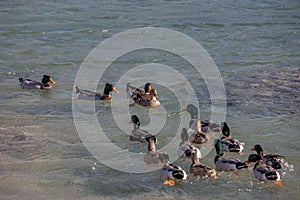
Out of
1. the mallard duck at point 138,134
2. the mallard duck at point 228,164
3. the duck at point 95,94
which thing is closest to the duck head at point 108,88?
the duck at point 95,94

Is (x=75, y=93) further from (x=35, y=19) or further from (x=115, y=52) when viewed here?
(x=35, y=19)

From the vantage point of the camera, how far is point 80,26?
17875mm

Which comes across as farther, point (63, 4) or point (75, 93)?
point (63, 4)

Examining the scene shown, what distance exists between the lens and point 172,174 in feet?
25.7

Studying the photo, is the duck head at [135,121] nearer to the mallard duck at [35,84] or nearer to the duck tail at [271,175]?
the duck tail at [271,175]

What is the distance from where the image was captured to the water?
7934 millimetres

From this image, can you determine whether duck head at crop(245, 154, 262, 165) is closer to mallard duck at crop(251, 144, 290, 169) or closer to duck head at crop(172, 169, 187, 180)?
mallard duck at crop(251, 144, 290, 169)

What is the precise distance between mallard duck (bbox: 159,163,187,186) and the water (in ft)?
0.32

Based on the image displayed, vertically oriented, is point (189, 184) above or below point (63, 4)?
below

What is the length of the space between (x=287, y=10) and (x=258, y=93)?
28.0 ft

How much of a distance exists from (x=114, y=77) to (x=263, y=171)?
6.16 metres

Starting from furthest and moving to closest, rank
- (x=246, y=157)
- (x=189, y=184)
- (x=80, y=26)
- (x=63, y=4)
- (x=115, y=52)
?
(x=63, y=4) → (x=80, y=26) → (x=115, y=52) → (x=246, y=157) → (x=189, y=184)

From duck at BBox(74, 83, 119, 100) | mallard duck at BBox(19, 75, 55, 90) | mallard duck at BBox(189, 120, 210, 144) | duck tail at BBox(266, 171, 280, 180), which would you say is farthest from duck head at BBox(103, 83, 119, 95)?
duck tail at BBox(266, 171, 280, 180)

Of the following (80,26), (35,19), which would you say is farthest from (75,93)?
(35,19)
